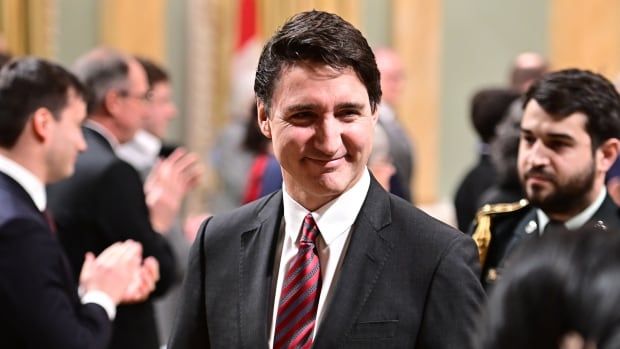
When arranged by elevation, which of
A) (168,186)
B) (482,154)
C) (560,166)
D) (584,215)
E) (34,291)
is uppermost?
(560,166)

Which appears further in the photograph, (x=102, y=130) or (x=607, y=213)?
(x=102, y=130)

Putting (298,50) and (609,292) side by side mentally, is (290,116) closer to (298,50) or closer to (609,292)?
(298,50)

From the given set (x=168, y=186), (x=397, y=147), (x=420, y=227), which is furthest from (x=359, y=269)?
(x=397, y=147)

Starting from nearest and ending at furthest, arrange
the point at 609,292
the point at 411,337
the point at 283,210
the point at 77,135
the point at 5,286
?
the point at 609,292
the point at 411,337
the point at 283,210
the point at 5,286
the point at 77,135

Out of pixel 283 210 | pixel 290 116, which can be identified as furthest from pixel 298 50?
pixel 283 210

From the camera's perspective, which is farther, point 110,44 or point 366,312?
point 110,44

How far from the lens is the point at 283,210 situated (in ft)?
7.21

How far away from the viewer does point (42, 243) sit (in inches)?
109

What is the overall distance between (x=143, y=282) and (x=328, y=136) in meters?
1.47

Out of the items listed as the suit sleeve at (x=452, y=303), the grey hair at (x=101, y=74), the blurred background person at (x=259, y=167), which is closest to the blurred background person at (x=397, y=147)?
the blurred background person at (x=259, y=167)

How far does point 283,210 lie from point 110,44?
514 centimetres

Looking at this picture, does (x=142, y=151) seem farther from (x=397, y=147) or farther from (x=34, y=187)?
(x=34, y=187)

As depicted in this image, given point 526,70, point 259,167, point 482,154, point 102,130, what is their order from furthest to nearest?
point 526,70, point 259,167, point 482,154, point 102,130

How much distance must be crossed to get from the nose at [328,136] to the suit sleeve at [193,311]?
348 mm
